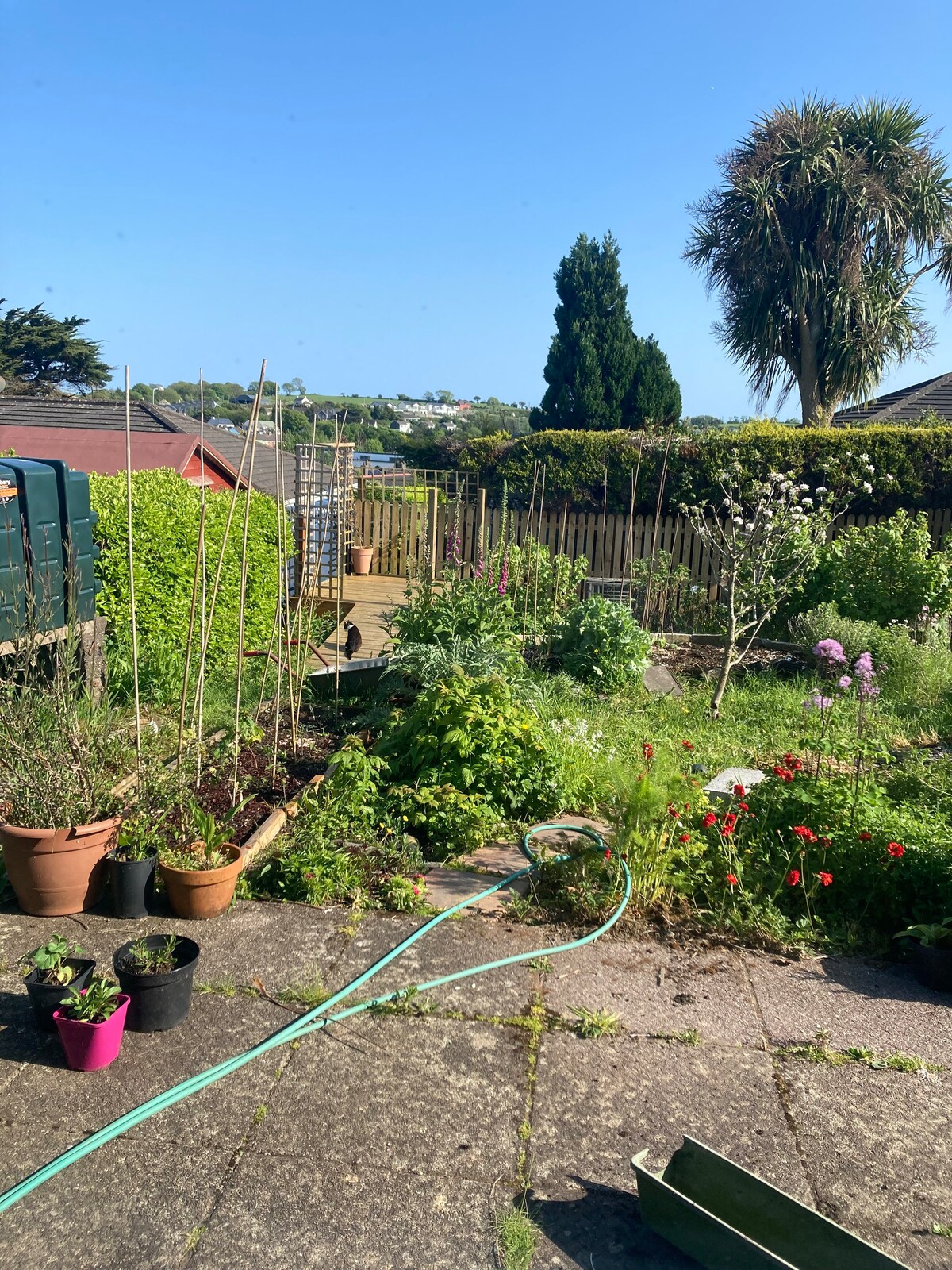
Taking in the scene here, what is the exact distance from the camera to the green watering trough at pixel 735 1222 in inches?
82.9

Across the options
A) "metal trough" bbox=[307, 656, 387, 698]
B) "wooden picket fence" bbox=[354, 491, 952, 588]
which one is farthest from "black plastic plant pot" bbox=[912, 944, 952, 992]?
"wooden picket fence" bbox=[354, 491, 952, 588]

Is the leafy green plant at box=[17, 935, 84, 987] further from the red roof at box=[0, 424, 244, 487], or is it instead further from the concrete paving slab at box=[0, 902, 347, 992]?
the red roof at box=[0, 424, 244, 487]

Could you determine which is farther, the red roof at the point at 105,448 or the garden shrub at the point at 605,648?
the red roof at the point at 105,448

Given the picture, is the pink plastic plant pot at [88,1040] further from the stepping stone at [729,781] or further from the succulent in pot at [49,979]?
the stepping stone at [729,781]

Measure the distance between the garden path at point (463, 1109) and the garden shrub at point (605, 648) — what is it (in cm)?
376

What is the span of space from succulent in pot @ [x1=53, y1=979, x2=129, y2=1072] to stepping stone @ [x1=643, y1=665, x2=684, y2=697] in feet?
16.2

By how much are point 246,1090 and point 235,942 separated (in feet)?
2.99

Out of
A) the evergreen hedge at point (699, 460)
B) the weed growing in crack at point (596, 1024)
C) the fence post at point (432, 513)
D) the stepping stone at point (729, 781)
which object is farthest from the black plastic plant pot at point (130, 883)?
the evergreen hedge at point (699, 460)

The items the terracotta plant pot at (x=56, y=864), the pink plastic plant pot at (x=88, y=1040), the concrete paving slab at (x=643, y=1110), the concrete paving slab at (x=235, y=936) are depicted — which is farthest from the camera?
the terracotta plant pot at (x=56, y=864)

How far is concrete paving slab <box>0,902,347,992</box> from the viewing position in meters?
3.45

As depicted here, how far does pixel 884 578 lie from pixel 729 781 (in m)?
5.22

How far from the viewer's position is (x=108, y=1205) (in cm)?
233

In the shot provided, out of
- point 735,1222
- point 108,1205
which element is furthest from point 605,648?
point 108,1205

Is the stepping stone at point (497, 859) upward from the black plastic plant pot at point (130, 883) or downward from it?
downward
